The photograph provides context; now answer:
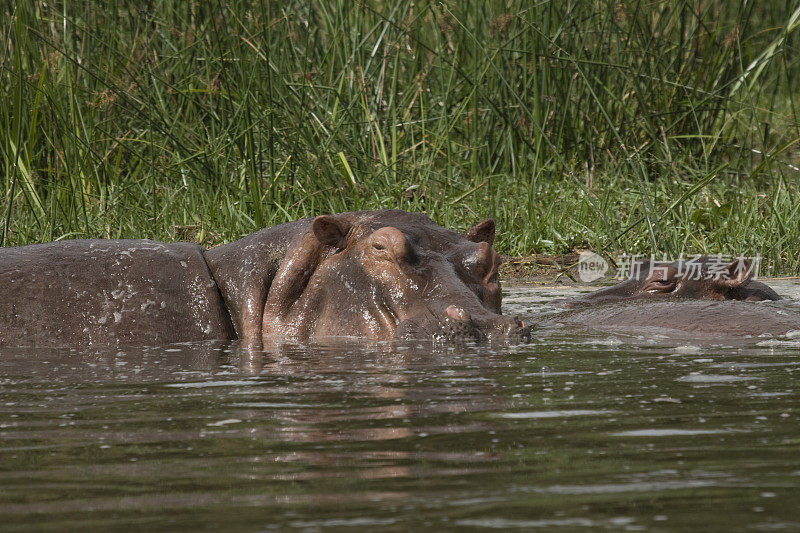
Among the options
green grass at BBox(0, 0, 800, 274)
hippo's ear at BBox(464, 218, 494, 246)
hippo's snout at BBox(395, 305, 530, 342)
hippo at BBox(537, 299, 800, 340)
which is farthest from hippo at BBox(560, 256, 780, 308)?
hippo's snout at BBox(395, 305, 530, 342)

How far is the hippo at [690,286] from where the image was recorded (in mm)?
6094

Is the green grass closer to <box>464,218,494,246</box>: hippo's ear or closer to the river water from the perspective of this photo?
<box>464,218,494,246</box>: hippo's ear

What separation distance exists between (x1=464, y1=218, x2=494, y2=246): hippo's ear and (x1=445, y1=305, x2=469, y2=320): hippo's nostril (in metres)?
0.89

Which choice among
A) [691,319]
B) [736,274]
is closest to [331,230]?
[691,319]

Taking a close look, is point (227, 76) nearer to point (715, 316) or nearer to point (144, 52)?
point (144, 52)

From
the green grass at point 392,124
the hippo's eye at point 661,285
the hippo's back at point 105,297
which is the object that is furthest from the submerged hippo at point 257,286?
the green grass at point 392,124

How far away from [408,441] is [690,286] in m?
3.78

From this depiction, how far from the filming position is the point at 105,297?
4.93 m

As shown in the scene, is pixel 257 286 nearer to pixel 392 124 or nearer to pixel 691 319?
pixel 691 319

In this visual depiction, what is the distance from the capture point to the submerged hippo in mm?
4844

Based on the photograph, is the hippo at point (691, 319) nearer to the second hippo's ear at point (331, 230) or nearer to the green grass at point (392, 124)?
the second hippo's ear at point (331, 230)

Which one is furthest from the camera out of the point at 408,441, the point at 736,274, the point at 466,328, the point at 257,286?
the point at 736,274

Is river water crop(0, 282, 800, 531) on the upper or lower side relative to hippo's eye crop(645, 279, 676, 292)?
upper

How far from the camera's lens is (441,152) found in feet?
28.8
